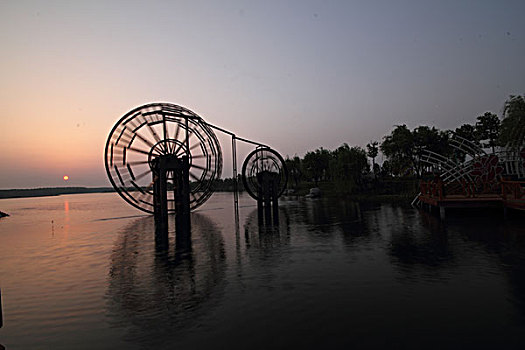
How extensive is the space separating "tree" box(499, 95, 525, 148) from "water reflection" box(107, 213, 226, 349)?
29685mm

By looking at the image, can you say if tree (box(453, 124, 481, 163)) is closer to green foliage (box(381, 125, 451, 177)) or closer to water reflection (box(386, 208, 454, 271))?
green foliage (box(381, 125, 451, 177))

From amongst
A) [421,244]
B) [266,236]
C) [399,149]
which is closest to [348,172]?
[399,149]

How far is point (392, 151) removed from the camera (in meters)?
58.7

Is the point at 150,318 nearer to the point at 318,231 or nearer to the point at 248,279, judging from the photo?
the point at 248,279

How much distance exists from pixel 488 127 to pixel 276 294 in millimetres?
59392

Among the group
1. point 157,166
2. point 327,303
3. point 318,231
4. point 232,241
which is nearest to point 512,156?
point 318,231

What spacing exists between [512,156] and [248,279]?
2833cm

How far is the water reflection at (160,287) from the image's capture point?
20.4ft

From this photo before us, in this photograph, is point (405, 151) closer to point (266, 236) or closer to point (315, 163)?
point (315, 163)

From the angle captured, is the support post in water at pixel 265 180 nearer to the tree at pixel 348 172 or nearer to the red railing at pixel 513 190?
the red railing at pixel 513 190

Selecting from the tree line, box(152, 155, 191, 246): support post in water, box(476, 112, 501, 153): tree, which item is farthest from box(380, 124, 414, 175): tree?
box(152, 155, 191, 246): support post in water

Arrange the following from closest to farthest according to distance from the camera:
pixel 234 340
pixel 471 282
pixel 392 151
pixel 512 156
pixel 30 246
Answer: pixel 234 340
pixel 471 282
pixel 30 246
pixel 512 156
pixel 392 151

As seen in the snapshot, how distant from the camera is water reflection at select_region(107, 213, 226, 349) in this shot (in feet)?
20.4

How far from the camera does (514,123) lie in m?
35.5
